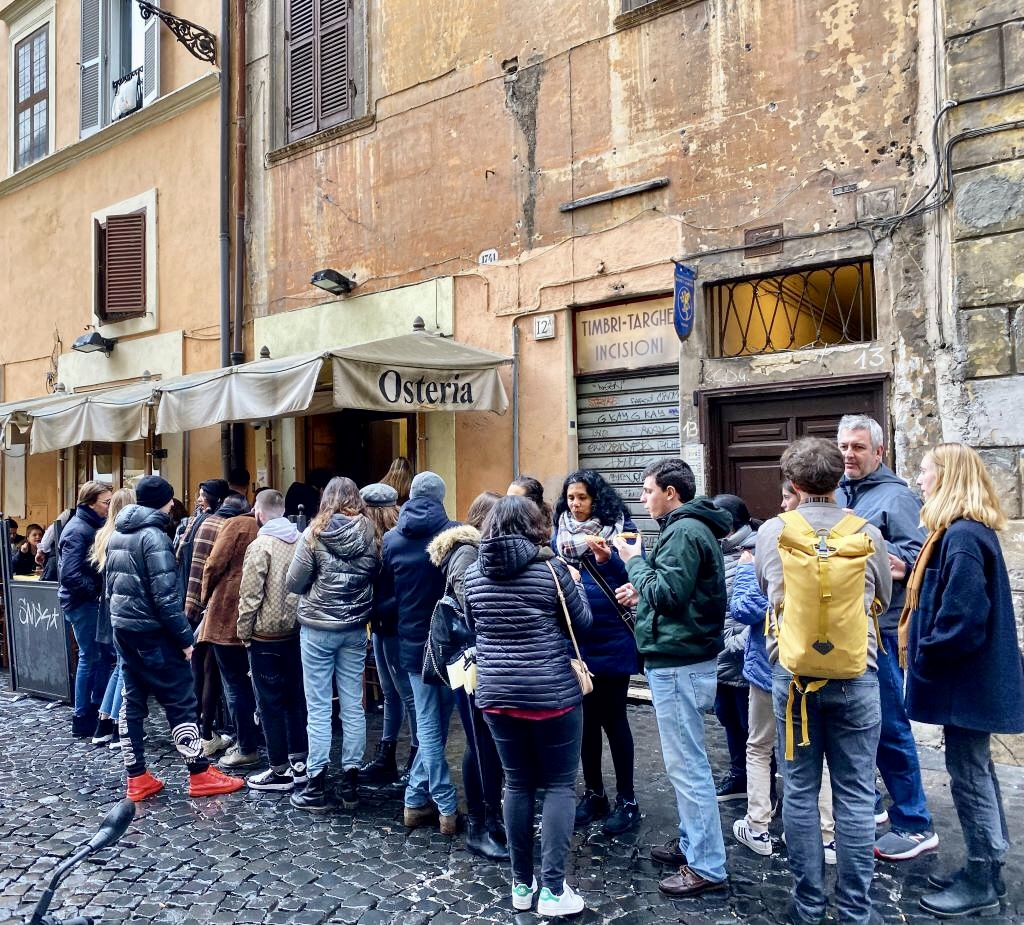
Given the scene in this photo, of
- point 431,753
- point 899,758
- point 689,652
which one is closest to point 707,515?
point 689,652

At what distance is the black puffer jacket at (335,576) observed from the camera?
193 inches

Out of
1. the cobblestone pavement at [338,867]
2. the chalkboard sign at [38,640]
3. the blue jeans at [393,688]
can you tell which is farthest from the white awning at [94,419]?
the blue jeans at [393,688]

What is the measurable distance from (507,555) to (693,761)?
118cm

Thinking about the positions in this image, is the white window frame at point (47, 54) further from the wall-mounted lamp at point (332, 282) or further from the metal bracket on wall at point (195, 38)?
the wall-mounted lamp at point (332, 282)

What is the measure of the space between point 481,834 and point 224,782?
1.83 m

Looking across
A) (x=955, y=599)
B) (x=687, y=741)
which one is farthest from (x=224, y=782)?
(x=955, y=599)

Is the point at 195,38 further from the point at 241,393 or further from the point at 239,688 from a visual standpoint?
the point at 239,688

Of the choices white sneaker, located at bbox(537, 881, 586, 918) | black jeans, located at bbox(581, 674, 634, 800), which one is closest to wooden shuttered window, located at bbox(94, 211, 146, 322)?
black jeans, located at bbox(581, 674, 634, 800)

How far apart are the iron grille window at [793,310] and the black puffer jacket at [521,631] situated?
3.95 metres

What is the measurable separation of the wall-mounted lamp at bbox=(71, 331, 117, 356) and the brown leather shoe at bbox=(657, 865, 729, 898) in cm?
1090

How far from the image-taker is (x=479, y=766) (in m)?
4.25

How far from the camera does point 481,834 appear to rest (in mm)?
4262

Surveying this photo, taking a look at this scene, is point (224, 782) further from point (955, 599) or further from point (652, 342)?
point (652, 342)

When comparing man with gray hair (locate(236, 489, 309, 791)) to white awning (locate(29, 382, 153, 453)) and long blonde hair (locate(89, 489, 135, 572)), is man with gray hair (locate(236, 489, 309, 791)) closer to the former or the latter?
long blonde hair (locate(89, 489, 135, 572))
